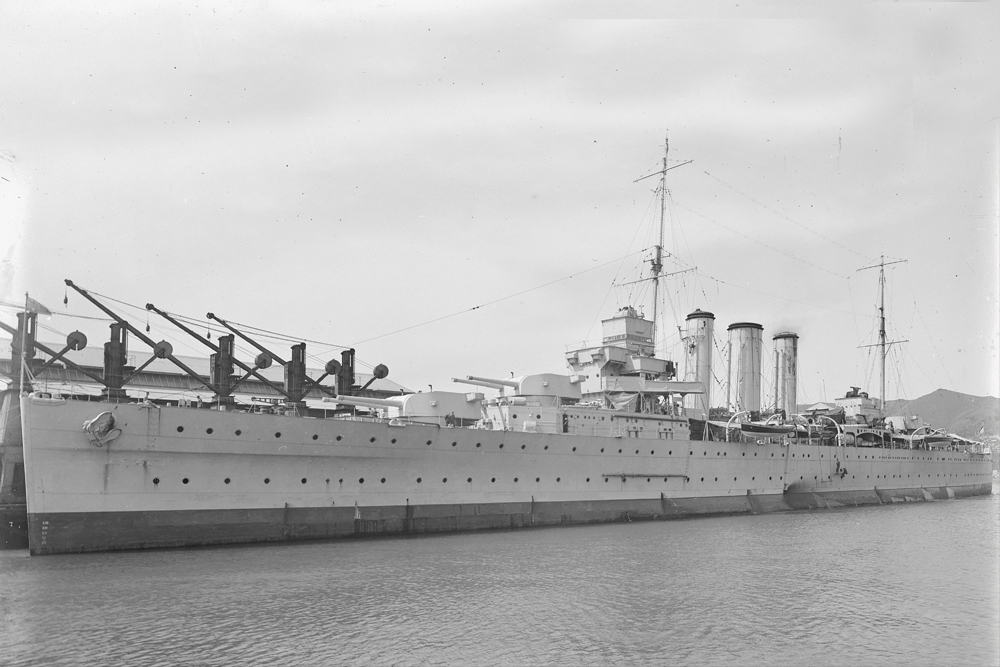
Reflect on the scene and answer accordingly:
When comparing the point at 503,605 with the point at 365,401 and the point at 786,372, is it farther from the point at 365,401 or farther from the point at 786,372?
the point at 786,372

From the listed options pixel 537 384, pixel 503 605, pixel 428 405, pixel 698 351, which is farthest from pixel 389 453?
pixel 698 351

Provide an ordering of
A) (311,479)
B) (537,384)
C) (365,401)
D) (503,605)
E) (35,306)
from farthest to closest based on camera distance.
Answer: (537,384) < (365,401) < (311,479) < (35,306) < (503,605)

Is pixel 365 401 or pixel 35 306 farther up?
pixel 35 306

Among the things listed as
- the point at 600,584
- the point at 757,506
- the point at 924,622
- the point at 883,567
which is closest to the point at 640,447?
the point at 757,506

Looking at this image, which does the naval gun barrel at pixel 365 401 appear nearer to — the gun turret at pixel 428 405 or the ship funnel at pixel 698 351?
the gun turret at pixel 428 405

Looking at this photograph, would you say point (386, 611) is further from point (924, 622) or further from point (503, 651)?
point (924, 622)
